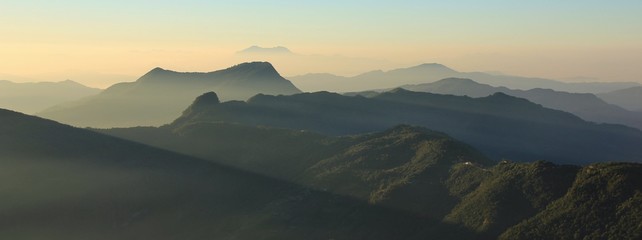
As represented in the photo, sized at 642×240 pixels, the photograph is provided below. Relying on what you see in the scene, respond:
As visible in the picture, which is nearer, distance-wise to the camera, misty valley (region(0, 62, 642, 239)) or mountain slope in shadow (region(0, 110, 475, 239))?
misty valley (region(0, 62, 642, 239))

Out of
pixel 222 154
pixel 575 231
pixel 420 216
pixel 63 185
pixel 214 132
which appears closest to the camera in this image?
pixel 575 231

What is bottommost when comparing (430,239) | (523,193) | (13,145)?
(430,239)

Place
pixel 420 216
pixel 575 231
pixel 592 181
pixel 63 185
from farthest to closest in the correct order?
pixel 63 185
pixel 420 216
pixel 592 181
pixel 575 231

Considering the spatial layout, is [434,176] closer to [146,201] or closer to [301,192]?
A: [301,192]

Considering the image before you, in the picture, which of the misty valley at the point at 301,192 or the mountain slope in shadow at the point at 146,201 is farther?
the mountain slope in shadow at the point at 146,201

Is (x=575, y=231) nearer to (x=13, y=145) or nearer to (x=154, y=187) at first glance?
(x=154, y=187)

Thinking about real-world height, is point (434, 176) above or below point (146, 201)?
above

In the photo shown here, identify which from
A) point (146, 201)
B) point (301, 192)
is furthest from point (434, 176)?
point (146, 201)

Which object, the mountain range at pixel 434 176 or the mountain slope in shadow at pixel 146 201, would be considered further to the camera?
the mountain slope in shadow at pixel 146 201

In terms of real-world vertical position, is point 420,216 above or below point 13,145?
below

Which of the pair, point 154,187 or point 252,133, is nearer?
point 154,187

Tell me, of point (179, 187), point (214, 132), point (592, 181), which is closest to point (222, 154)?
point (214, 132)
